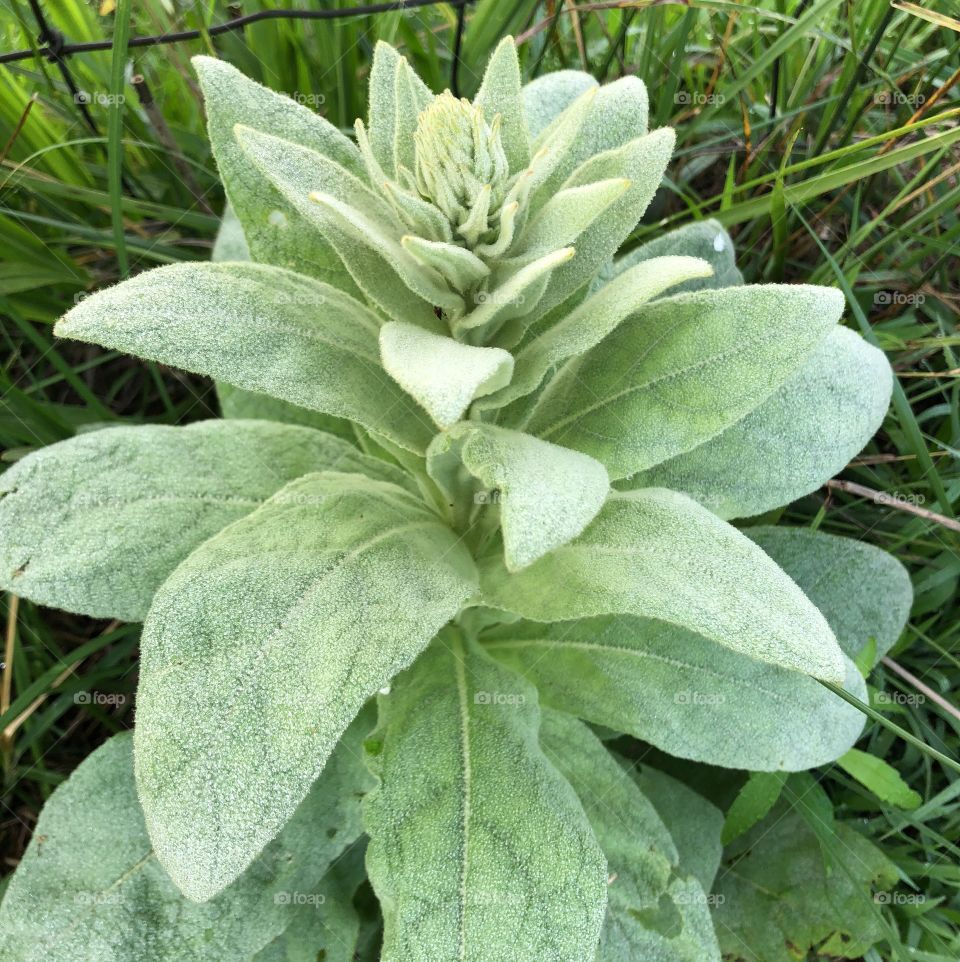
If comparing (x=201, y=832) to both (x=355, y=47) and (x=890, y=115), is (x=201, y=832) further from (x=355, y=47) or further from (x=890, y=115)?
(x=890, y=115)

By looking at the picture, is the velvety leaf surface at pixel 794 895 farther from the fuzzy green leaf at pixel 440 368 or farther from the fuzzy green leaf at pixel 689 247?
the fuzzy green leaf at pixel 440 368

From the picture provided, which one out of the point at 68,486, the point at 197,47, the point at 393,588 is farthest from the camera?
the point at 197,47

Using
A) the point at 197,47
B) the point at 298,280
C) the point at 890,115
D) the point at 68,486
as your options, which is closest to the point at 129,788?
the point at 68,486

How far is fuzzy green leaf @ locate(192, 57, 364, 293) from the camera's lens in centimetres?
204

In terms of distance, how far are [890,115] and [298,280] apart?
8.10ft

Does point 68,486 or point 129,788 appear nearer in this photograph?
point 68,486

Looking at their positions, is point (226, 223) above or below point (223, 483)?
above

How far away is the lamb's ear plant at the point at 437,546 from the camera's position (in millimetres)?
1677

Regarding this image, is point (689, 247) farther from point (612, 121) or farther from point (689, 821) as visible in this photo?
point (689, 821)

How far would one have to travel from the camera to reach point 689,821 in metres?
2.71

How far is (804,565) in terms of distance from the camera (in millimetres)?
2756
